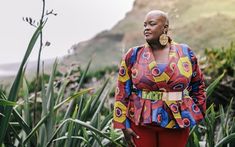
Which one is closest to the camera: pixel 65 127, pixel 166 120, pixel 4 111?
pixel 166 120

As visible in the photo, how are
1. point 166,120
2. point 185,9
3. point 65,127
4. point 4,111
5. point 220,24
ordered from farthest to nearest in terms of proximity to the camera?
point 185,9 < point 220,24 < point 65,127 < point 4,111 < point 166,120

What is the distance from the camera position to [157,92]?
304 centimetres

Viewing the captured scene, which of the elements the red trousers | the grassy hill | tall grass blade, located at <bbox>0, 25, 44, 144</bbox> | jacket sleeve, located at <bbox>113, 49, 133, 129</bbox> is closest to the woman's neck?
jacket sleeve, located at <bbox>113, 49, 133, 129</bbox>

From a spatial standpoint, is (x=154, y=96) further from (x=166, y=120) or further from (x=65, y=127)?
(x=65, y=127)

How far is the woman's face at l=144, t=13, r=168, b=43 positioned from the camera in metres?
3.03

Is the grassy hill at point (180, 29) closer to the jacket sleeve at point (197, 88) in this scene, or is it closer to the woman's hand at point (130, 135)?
the jacket sleeve at point (197, 88)

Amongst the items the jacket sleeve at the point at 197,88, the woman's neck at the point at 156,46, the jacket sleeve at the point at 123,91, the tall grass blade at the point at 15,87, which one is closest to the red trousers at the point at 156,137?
the jacket sleeve at the point at 123,91

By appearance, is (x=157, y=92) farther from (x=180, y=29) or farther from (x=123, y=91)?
(x=180, y=29)

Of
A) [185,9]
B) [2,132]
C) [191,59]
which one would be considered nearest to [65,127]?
[2,132]

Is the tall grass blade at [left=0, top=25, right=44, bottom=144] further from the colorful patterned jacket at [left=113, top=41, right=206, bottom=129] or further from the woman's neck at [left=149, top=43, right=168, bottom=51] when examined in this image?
the woman's neck at [left=149, top=43, right=168, bottom=51]

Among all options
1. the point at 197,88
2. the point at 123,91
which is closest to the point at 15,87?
the point at 123,91

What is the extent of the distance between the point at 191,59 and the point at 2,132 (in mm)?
1093

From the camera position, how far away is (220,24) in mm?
11578

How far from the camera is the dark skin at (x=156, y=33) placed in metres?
3.03
